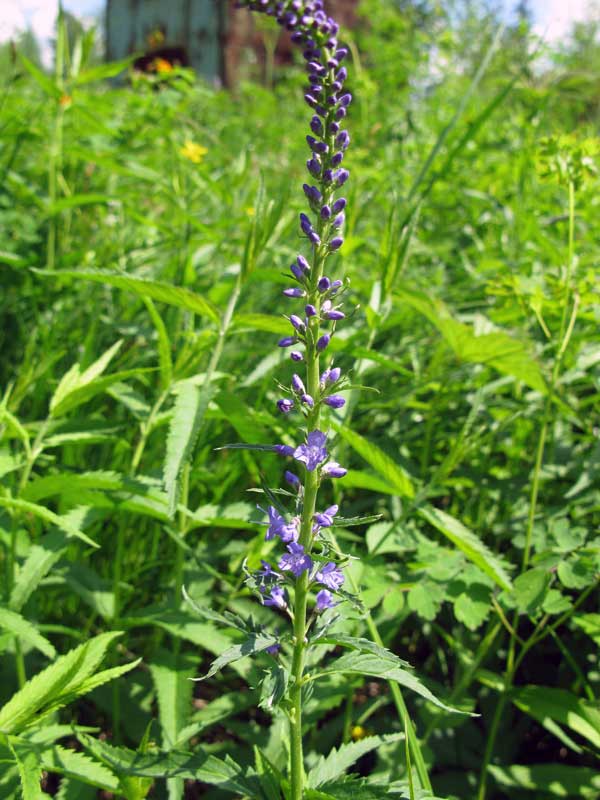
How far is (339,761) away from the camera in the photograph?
4.40 ft

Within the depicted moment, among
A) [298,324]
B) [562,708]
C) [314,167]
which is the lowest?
[562,708]

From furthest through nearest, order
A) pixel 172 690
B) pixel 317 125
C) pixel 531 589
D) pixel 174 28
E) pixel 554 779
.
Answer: pixel 174 28, pixel 554 779, pixel 531 589, pixel 172 690, pixel 317 125

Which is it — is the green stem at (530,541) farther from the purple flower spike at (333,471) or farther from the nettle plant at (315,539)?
the purple flower spike at (333,471)

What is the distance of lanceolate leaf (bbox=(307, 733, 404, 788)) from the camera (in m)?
1.31

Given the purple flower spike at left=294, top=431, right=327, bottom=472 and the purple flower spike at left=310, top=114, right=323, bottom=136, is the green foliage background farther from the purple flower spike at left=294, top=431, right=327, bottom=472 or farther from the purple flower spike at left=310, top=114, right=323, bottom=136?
the purple flower spike at left=310, top=114, right=323, bottom=136

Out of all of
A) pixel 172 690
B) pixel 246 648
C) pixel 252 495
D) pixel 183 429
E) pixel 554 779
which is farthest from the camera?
pixel 252 495

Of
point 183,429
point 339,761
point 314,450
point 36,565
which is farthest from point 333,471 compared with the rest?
point 36,565

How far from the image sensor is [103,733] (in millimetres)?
1982

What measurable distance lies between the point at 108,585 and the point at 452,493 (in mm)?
1275

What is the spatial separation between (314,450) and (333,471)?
0.20ft

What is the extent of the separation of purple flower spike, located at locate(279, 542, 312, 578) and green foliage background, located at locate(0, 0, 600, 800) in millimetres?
219

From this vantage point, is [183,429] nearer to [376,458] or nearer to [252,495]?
[376,458]

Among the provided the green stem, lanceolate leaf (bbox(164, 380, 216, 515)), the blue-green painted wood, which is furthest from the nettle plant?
the blue-green painted wood

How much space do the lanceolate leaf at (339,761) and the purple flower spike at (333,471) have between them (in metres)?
0.54
